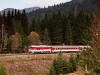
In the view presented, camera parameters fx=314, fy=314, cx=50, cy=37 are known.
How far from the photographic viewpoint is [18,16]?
→ 118 m

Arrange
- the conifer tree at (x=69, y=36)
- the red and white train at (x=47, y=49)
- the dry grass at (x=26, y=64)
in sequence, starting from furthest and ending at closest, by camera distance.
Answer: the conifer tree at (x=69, y=36) < the red and white train at (x=47, y=49) < the dry grass at (x=26, y=64)

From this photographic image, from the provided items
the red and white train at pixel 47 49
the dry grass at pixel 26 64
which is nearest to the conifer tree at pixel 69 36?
the red and white train at pixel 47 49

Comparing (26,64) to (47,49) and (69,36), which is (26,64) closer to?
(47,49)

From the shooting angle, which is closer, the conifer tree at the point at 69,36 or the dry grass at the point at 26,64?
the dry grass at the point at 26,64

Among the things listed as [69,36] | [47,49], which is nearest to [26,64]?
[47,49]

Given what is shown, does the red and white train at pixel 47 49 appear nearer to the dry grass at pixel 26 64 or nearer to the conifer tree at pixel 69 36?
the dry grass at pixel 26 64

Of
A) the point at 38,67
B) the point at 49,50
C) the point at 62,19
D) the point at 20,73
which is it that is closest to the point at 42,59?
the point at 38,67

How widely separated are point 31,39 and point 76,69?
40908 millimetres

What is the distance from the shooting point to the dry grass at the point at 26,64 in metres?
55.8

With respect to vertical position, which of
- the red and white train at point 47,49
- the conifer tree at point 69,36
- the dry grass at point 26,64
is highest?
the conifer tree at point 69,36

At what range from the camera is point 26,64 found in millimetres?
58375

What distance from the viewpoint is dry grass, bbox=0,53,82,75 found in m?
55.8

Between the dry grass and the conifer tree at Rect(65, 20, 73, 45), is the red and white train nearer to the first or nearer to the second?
the dry grass

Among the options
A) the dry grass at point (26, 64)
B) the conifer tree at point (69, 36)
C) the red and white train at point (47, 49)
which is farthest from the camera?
the conifer tree at point (69, 36)
